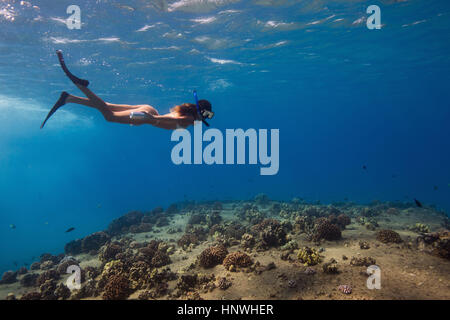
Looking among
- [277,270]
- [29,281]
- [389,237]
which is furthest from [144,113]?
[29,281]

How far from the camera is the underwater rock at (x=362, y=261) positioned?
6445 millimetres

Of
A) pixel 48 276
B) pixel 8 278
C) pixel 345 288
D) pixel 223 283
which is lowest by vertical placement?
pixel 8 278

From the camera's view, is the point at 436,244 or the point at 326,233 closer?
the point at 436,244

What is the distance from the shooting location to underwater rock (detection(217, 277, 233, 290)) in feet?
20.3

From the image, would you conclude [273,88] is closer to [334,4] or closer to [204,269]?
[334,4]

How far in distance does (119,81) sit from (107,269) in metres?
24.9

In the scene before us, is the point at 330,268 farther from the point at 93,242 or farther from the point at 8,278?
the point at 8,278

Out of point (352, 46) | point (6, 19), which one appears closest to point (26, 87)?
point (6, 19)

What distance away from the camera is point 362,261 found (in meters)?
6.50

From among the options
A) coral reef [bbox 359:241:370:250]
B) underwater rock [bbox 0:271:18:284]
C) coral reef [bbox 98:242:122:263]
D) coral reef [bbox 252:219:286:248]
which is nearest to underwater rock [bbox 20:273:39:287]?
underwater rock [bbox 0:271:18:284]

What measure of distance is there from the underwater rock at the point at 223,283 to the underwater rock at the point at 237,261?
0.71 m

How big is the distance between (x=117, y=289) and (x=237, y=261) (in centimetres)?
378

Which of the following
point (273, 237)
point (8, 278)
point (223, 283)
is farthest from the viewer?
point (8, 278)
